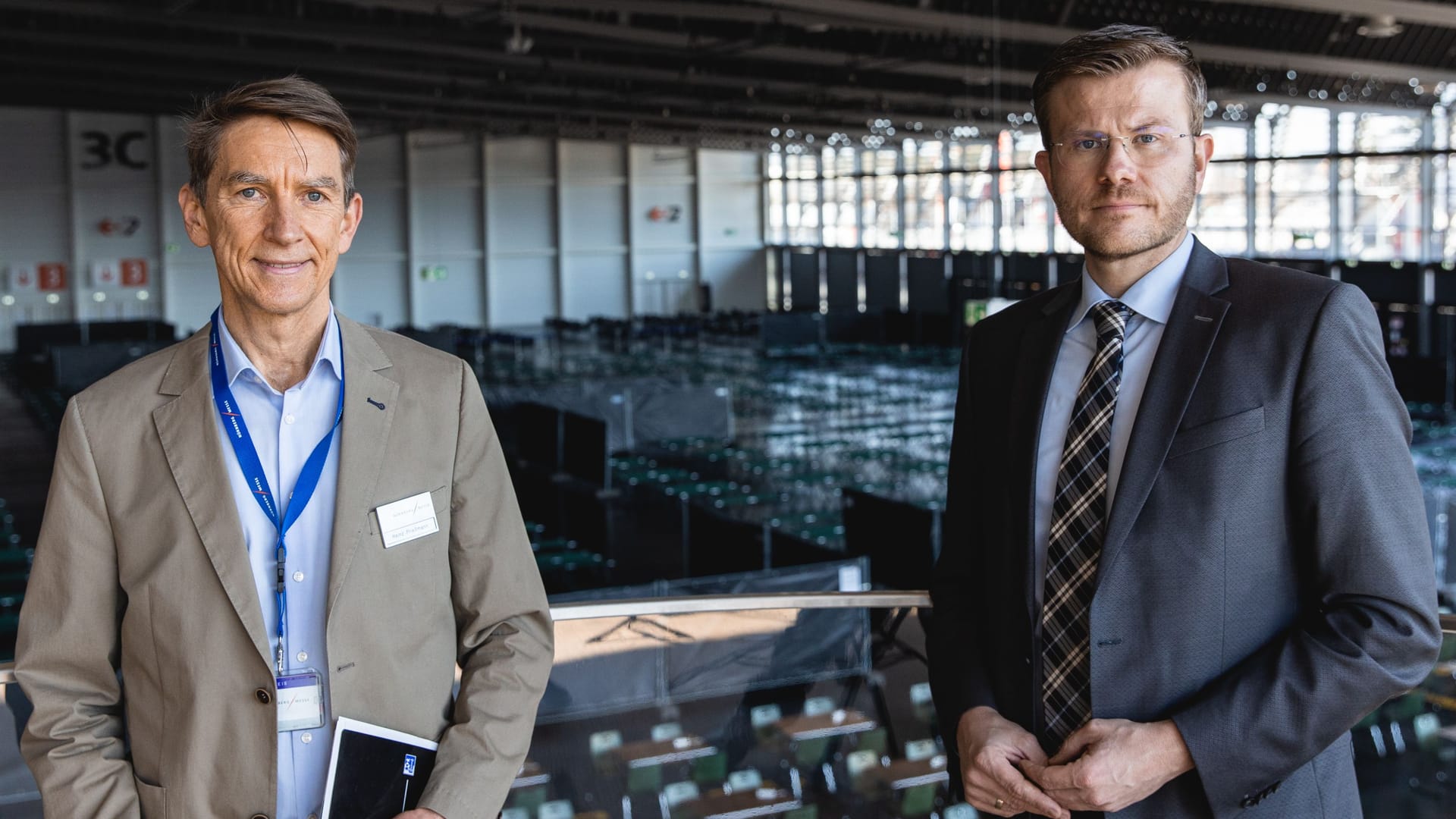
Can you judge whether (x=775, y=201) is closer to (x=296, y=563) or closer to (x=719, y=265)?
(x=719, y=265)

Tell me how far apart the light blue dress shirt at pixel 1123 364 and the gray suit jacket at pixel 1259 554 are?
23mm

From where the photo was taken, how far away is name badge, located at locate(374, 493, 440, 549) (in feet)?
5.40

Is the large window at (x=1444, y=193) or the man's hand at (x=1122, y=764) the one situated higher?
the large window at (x=1444, y=193)

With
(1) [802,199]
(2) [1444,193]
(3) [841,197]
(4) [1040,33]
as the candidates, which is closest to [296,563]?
(4) [1040,33]

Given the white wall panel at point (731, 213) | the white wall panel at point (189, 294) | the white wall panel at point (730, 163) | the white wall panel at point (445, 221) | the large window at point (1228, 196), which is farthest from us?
the white wall panel at point (731, 213)

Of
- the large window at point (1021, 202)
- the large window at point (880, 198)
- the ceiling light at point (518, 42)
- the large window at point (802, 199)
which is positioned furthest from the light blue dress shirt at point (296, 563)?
the large window at point (802, 199)

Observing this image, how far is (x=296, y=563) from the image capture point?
5.34ft

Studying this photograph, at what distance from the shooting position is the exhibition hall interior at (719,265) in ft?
9.71

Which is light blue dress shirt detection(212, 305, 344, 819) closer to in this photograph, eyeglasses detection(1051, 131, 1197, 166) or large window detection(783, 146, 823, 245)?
eyeglasses detection(1051, 131, 1197, 166)

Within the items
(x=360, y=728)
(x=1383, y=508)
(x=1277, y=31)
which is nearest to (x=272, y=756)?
(x=360, y=728)

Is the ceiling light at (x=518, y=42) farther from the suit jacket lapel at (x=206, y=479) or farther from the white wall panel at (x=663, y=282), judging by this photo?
the white wall panel at (x=663, y=282)

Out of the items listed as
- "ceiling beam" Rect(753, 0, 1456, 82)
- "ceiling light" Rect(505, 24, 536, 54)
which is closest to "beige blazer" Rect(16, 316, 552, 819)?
"ceiling beam" Rect(753, 0, 1456, 82)

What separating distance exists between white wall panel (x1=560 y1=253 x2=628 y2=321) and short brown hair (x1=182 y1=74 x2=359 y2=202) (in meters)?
32.1

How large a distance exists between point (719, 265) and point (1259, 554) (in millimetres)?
34331
